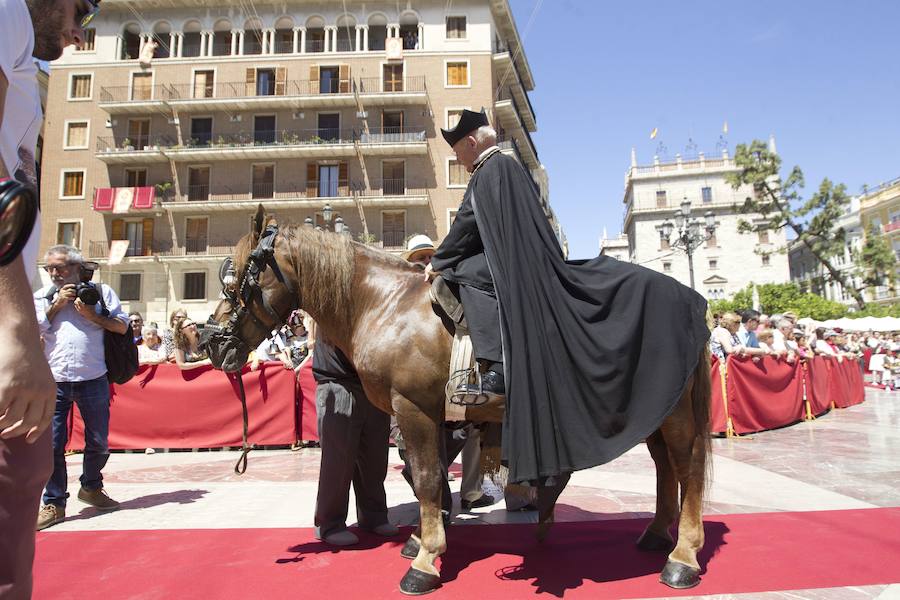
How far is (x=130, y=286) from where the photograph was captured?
3050 cm

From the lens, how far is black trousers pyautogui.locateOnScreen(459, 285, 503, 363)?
2.85 m

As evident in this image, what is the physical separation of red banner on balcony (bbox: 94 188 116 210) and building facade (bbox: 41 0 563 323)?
0.08m


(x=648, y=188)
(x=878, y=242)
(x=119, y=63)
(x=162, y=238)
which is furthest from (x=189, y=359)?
(x=648, y=188)

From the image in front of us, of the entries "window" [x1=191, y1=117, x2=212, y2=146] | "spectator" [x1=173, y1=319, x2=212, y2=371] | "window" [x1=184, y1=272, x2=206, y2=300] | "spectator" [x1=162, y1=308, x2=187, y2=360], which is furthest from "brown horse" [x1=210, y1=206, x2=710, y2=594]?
"window" [x1=191, y1=117, x2=212, y2=146]

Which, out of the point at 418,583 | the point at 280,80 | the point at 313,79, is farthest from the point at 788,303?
the point at 418,583

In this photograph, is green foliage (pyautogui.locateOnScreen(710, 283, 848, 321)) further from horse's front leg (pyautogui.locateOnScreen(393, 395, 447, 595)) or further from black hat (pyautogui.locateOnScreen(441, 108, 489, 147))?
horse's front leg (pyautogui.locateOnScreen(393, 395, 447, 595))

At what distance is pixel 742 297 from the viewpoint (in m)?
A: 43.1

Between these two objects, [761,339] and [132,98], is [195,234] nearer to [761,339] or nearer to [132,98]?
[132,98]

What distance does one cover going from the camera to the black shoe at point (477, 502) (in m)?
4.76

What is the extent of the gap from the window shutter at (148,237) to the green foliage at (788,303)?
110 ft

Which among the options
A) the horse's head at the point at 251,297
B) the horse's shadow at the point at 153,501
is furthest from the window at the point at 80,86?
the horse's head at the point at 251,297

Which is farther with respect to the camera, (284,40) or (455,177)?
(284,40)

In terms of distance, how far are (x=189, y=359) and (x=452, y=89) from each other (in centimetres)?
2631

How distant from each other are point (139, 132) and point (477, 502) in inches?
1358
